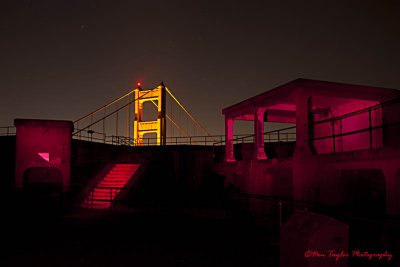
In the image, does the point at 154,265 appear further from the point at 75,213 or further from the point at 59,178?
the point at 59,178

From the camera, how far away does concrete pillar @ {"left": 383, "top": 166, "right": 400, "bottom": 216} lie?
9.29 metres

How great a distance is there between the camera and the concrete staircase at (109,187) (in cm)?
1759

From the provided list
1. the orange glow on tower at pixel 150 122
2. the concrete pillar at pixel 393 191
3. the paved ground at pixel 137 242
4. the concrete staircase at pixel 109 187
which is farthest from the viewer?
the orange glow on tower at pixel 150 122

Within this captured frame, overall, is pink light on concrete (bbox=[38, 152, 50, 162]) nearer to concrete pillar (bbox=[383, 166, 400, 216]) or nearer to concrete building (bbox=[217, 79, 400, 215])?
concrete building (bbox=[217, 79, 400, 215])

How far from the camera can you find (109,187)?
19188 mm

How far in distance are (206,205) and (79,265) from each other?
8.98 metres

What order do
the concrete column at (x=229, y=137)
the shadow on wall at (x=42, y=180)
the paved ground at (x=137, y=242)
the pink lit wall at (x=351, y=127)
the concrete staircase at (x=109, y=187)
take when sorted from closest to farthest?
the paved ground at (x=137, y=242), the pink lit wall at (x=351, y=127), the concrete staircase at (x=109, y=187), the concrete column at (x=229, y=137), the shadow on wall at (x=42, y=180)

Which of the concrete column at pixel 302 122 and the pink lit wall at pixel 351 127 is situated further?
the pink lit wall at pixel 351 127

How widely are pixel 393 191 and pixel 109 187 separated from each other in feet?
45.8

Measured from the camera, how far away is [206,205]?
1647cm

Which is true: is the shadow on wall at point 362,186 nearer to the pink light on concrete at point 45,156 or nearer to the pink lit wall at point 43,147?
the pink lit wall at point 43,147

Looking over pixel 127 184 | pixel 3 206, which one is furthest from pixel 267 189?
pixel 3 206

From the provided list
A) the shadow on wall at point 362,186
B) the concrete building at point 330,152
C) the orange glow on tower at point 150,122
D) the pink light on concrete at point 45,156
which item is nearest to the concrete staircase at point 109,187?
the pink light on concrete at point 45,156

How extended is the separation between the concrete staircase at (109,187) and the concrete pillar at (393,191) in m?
11.4
